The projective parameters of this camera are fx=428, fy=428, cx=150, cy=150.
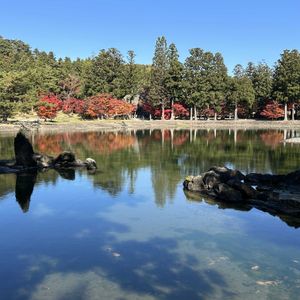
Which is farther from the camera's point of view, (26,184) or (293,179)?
(26,184)

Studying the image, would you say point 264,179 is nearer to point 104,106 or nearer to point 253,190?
point 253,190

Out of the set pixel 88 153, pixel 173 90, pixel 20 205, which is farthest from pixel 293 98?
pixel 20 205

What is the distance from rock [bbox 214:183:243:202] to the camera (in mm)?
20109

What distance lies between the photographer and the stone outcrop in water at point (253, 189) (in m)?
18.7

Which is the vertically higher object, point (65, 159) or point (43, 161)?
point (65, 159)

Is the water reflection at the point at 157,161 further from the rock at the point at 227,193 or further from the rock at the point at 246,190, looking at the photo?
the rock at the point at 246,190

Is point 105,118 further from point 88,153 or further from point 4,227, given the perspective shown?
point 4,227

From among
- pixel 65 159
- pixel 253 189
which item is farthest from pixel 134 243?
pixel 65 159

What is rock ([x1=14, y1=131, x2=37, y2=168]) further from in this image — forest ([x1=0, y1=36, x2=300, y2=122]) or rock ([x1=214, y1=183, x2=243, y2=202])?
forest ([x1=0, y1=36, x2=300, y2=122])

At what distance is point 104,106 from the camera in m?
83.9

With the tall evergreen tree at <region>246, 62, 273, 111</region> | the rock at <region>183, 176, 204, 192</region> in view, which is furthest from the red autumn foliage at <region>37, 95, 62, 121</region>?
the rock at <region>183, 176, 204, 192</region>

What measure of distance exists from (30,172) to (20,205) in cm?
873

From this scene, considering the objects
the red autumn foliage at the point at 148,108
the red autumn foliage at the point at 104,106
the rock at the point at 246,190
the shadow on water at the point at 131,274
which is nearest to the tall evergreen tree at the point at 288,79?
the red autumn foliage at the point at 148,108

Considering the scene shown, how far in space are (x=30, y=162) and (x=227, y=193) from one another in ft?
50.1
